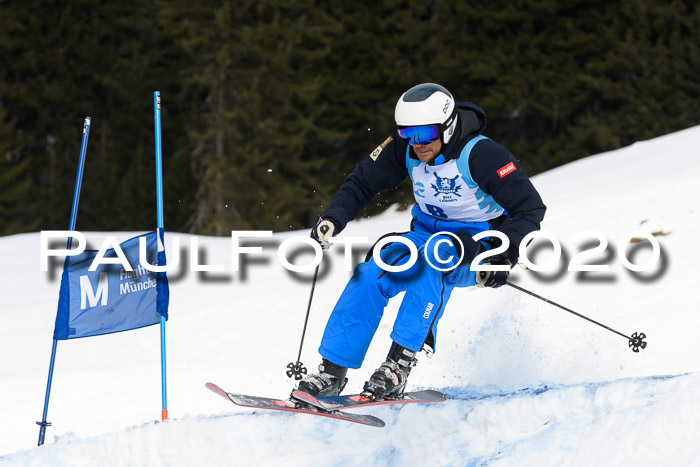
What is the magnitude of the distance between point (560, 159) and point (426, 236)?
21.9 m

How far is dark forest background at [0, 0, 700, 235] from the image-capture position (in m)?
26.1

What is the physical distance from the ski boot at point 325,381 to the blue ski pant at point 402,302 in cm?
5

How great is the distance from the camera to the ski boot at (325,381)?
16.4 ft

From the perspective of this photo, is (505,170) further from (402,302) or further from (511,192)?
(402,302)

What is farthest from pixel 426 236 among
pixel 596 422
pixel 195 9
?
pixel 195 9

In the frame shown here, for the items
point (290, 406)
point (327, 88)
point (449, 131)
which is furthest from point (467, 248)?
point (327, 88)

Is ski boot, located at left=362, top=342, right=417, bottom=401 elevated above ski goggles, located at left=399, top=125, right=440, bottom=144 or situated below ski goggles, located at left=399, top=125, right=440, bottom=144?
below

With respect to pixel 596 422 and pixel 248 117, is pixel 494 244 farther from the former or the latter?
pixel 248 117

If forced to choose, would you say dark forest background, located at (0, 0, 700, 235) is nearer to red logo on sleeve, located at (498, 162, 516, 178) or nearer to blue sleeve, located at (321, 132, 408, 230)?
blue sleeve, located at (321, 132, 408, 230)

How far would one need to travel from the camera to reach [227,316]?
33.2 ft

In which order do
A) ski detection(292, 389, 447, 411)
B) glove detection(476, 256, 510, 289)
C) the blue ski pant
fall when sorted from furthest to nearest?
the blue ski pant, glove detection(476, 256, 510, 289), ski detection(292, 389, 447, 411)

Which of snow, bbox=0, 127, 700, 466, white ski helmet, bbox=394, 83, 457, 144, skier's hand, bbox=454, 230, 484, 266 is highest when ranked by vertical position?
white ski helmet, bbox=394, 83, 457, 144

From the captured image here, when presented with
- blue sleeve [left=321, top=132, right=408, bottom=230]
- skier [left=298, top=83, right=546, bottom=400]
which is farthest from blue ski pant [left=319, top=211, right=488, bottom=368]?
blue sleeve [left=321, top=132, right=408, bottom=230]

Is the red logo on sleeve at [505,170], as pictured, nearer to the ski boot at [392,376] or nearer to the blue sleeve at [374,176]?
the blue sleeve at [374,176]
